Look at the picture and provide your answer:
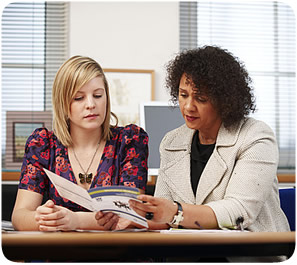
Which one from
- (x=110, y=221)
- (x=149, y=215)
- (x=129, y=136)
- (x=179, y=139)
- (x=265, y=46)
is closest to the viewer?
(x=149, y=215)

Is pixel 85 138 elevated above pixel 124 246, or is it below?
above

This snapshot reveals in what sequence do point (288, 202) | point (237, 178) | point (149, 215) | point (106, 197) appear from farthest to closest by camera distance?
point (288, 202) → point (237, 178) → point (149, 215) → point (106, 197)

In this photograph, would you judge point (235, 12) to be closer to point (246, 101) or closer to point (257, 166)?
point (246, 101)

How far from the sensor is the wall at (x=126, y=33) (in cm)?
320

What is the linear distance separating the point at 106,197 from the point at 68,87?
1.92ft

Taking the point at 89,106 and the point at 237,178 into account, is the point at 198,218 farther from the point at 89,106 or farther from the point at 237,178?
the point at 89,106

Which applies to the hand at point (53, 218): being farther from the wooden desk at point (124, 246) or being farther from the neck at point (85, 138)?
the neck at point (85, 138)

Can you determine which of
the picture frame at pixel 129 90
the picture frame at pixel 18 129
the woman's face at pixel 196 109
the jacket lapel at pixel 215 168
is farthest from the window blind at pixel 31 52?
the jacket lapel at pixel 215 168

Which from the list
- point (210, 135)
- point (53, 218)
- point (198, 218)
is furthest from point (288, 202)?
point (53, 218)

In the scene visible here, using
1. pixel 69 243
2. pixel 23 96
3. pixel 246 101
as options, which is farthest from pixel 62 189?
pixel 23 96

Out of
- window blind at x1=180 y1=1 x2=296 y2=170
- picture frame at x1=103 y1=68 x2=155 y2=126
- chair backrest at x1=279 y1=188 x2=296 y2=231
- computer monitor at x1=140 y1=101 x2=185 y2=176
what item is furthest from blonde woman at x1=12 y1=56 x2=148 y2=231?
window blind at x1=180 y1=1 x2=296 y2=170

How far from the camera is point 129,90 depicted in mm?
3211

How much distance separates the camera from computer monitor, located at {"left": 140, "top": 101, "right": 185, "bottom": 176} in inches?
104

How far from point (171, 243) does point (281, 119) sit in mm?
2925
